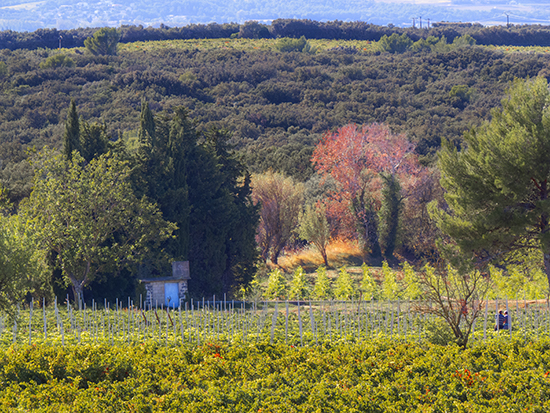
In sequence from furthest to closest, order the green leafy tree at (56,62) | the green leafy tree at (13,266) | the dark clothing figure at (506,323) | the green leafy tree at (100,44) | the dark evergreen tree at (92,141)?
1. the green leafy tree at (100,44)
2. the green leafy tree at (56,62)
3. the dark evergreen tree at (92,141)
4. the dark clothing figure at (506,323)
5. the green leafy tree at (13,266)

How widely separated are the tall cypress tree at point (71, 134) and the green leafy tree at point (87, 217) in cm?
58

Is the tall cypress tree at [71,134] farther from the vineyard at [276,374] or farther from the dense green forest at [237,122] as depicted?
the vineyard at [276,374]

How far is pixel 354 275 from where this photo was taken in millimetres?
34844

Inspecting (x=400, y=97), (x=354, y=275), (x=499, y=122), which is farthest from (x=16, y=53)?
(x=499, y=122)

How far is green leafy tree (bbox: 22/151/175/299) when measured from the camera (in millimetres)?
22234

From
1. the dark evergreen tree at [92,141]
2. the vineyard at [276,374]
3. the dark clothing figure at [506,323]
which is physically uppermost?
the dark evergreen tree at [92,141]

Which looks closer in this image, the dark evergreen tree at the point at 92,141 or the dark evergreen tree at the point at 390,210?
the dark evergreen tree at the point at 92,141

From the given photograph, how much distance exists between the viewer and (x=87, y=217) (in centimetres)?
2252

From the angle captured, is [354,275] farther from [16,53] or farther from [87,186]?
[16,53]

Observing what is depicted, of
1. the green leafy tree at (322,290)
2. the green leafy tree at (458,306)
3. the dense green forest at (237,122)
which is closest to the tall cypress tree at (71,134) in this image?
the dense green forest at (237,122)

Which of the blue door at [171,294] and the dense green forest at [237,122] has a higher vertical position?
the dense green forest at [237,122]

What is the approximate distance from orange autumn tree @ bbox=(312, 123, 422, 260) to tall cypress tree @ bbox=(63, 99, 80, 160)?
66.8ft

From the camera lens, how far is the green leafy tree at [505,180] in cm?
1934

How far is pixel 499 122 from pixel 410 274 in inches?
382
